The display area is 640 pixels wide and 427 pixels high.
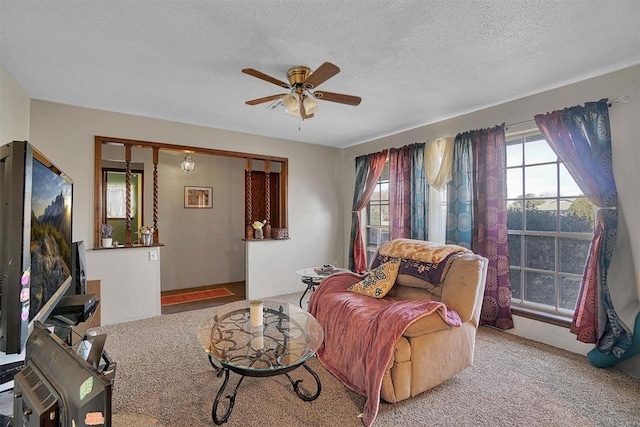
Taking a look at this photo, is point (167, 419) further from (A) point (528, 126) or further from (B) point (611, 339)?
(A) point (528, 126)

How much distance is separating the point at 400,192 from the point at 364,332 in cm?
251

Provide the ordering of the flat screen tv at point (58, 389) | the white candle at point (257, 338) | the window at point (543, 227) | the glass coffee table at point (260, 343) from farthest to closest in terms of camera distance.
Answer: the window at point (543, 227), the white candle at point (257, 338), the glass coffee table at point (260, 343), the flat screen tv at point (58, 389)

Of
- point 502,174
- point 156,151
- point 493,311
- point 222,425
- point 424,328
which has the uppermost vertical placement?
point 156,151

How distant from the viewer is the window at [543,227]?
2.74 metres

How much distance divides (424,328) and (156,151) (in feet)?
11.9

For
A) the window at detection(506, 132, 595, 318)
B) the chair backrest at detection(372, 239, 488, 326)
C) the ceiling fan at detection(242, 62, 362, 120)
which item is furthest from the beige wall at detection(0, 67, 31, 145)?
the window at detection(506, 132, 595, 318)

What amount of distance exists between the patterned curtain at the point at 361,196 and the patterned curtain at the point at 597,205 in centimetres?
231

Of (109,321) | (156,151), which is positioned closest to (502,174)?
(156,151)

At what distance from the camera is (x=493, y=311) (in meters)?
3.08

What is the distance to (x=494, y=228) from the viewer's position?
10.1 feet

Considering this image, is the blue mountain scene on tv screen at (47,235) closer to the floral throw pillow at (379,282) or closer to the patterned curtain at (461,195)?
the floral throw pillow at (379,282)

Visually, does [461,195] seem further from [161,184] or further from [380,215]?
[161,184]

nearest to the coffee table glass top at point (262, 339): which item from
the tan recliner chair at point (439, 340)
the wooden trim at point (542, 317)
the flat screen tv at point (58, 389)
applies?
the tan recliner chair at point (439, 340)

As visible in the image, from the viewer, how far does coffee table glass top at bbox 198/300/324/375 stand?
1.70 meters
